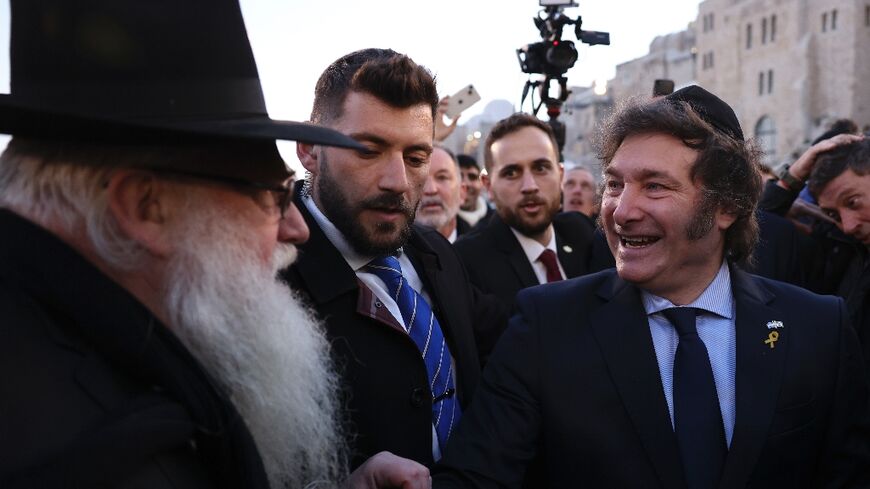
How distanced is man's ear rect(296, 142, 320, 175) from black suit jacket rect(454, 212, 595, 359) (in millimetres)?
1480

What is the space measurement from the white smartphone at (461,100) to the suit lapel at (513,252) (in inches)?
110

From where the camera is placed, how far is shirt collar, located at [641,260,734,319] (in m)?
2.52

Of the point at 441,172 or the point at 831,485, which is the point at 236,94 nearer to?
the point at 831,485

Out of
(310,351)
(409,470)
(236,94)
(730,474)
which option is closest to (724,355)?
(730,474)

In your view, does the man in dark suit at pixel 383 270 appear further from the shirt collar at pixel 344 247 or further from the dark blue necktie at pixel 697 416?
the dark blue necktie at pixel 697 416

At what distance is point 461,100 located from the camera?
7266mm

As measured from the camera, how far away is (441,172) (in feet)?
20.7

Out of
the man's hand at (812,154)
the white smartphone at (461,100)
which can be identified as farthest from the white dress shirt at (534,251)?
the white smartphone at (461,100)

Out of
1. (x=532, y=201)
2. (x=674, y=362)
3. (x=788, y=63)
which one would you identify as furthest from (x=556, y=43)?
(x=788, y=63)

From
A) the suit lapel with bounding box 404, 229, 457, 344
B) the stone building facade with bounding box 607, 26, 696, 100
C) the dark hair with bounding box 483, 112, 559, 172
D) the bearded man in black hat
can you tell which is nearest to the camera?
the bearded man in black hat

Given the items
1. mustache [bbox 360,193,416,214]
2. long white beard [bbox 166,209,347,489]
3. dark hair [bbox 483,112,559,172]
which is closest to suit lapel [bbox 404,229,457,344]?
mustache [bbox 360,193,416,214]

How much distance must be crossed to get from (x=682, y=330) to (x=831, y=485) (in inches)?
26.0

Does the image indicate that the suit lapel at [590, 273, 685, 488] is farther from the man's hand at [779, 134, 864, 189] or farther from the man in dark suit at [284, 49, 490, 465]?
the man's hand at [779, 134, 864, 189]

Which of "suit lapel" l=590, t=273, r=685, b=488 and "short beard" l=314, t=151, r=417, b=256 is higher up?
"short beard" l=314, t=151, r=417, b=256
